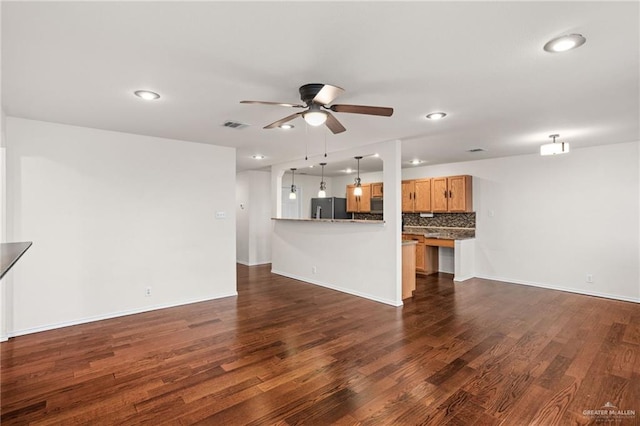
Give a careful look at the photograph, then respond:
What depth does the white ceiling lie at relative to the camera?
1646mm

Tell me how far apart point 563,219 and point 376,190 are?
149 inches

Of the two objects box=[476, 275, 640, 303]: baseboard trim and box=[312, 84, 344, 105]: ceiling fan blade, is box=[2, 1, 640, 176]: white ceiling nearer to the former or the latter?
box=[312, 84, 344, 105]: ceiling fan blade

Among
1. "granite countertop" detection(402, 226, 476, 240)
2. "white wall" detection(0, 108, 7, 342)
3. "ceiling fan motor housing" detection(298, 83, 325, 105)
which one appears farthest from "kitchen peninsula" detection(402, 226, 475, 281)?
"white wall" detection(0, 108, 7, 342)

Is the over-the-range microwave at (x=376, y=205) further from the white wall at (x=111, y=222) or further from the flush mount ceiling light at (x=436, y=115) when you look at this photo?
the flush mount ceiling light at (x=436, y=115)

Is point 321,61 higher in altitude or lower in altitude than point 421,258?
higher

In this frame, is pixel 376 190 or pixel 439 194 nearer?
pixel 439 194

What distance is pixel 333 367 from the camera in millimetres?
2805

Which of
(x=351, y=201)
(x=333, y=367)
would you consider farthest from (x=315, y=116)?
(x=351, y=201)

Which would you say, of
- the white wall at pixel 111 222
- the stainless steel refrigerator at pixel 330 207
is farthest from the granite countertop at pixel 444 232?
the white wall at pixel 111 222

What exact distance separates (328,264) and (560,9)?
15.6 ft

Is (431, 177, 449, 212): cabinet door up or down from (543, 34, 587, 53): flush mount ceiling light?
down

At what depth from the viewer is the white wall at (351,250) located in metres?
4.68

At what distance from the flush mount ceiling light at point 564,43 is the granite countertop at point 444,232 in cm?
471

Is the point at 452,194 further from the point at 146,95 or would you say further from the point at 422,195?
the point at 146,95
